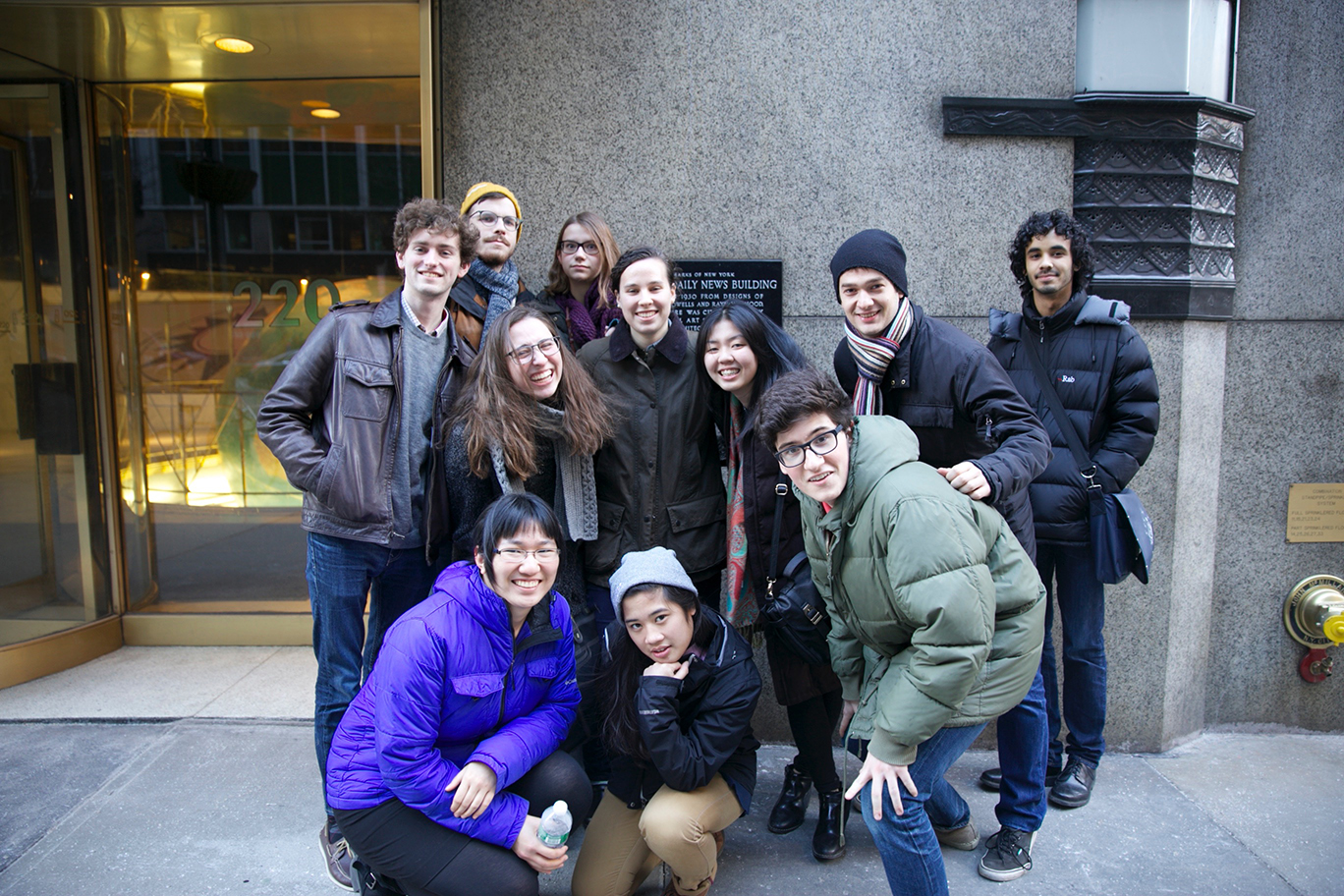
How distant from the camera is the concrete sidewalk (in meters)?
2.81

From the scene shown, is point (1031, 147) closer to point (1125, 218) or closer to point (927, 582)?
point (1125, 218)

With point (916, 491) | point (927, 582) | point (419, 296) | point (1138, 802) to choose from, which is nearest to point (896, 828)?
point (927, 582)

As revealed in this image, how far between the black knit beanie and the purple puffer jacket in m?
1.44

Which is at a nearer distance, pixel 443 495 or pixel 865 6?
pixel 443 495

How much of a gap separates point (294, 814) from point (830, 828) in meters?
1.97

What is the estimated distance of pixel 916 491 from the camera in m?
2.12

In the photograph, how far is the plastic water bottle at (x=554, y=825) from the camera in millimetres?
2414

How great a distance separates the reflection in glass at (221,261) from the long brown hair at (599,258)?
6.33 ft

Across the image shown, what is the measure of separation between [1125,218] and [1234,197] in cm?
61

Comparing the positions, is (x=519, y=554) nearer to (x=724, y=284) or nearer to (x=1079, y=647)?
(x=724, y=284)

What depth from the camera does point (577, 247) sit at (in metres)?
3.34

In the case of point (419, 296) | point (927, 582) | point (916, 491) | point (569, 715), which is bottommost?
point (569, 715)

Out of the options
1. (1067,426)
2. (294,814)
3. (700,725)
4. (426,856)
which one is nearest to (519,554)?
(700,725)

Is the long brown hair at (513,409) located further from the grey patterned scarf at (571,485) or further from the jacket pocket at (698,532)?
the jacket pocket at (698,532)
